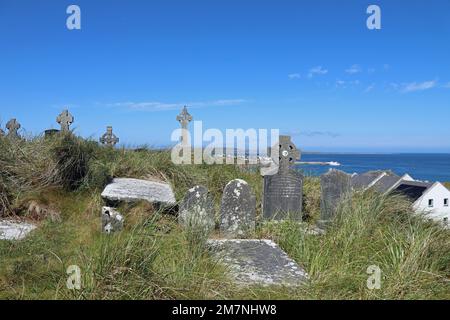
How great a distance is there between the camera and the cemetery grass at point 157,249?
11.6ft

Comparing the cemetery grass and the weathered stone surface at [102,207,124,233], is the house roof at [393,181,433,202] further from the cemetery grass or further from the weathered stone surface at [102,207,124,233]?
the weathered stone surface at [102,207,124,233]

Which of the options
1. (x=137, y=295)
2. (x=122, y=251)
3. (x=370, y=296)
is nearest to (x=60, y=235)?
(x=122, y=251)

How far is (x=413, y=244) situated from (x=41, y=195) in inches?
241

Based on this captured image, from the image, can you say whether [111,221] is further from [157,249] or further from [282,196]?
[282,196]

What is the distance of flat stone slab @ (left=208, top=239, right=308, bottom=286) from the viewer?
400cm

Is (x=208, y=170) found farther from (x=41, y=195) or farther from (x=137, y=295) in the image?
(x=137, y=295)

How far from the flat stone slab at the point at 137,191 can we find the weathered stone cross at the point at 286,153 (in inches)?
90.0

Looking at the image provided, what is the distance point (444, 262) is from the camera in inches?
172

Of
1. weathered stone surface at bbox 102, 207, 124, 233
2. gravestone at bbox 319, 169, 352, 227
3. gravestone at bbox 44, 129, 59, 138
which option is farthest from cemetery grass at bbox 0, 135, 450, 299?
gravestone at bbox 44, 129, 59, 138

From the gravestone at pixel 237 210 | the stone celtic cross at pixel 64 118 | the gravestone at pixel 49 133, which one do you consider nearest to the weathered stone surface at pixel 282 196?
the gravestone at pixel 237 210

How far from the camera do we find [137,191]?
6734 millimetres

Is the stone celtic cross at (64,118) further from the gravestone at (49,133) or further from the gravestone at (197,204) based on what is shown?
the gravestone at (197,204)

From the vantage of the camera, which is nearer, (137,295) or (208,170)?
(137,295)
